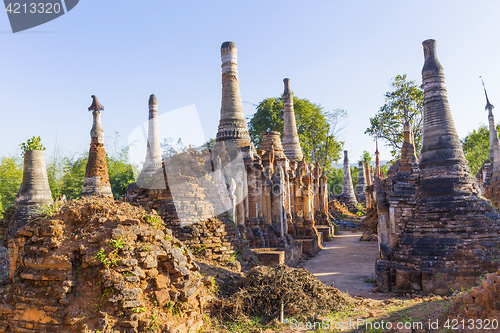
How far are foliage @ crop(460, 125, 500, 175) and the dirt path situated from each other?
19058 mm

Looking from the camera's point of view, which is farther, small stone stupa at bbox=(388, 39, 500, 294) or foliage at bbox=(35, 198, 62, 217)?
small stone stupa at bbox=(388, 39, 500, 294)

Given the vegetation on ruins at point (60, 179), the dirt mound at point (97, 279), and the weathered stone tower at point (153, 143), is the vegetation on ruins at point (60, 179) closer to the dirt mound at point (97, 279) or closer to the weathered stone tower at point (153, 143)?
the weathered stone tower at point (153, 143)

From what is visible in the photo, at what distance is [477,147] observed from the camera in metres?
35.1

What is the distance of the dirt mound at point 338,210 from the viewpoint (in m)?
30.5

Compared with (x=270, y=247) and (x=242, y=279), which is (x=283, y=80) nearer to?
(x=270, y=247)

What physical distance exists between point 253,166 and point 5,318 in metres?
9.21

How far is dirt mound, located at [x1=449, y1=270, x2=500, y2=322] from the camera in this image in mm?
4871

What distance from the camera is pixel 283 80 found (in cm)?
2080

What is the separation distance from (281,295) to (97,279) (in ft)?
10.4

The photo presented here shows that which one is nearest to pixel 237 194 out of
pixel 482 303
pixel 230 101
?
pixel 230 101

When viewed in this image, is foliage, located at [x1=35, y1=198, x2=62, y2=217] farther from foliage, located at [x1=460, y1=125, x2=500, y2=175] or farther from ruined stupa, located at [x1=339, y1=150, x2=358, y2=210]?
foliage, located at [x1=460, y1=125, x2=500, y2=175]

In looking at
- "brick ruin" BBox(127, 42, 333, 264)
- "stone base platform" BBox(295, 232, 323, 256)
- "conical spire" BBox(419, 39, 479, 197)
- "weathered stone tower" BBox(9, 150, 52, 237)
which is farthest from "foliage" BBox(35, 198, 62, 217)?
"stone base platform" BBox(295, 232, 323, 256)

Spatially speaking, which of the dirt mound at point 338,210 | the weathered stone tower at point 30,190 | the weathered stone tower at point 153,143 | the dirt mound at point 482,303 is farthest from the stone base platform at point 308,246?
the dirt mound at point 338,210

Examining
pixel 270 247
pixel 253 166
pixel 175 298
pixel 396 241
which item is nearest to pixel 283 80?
pixel 253 166
